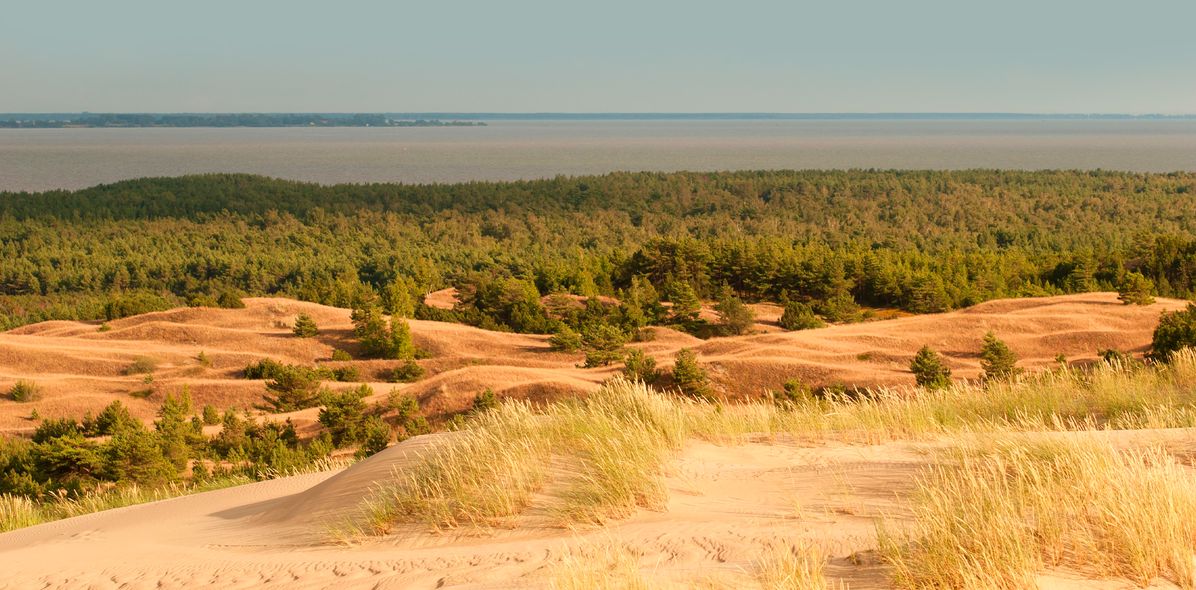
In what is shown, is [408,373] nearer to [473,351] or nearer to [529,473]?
[473,351]

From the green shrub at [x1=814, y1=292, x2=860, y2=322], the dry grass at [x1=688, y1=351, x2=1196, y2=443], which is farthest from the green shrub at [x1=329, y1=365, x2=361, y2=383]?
the dry grass at [x1=688, y1=351, x2=1196, y2=443]

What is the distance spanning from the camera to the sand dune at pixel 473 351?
23.5m

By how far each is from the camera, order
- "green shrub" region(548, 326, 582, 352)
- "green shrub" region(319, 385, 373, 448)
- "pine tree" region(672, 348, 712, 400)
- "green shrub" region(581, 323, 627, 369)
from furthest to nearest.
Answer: "green shrub" region(548, 326, 582, 352) < "green shrub" region(581, 323, 627, 369) < "pine tree" region(672, 348, 712, 400) < "green shrub" region(319, 385, 373, 448)

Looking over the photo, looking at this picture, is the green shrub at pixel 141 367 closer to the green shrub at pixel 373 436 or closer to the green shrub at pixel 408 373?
the green shrub at pixel 408 373

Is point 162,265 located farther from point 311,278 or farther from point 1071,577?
point 1071,577

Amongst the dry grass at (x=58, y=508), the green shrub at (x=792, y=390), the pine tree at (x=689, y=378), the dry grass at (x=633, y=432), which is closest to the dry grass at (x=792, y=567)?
the dry grass at (x=633, y=432)

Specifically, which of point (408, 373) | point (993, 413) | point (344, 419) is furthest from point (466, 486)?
point (408, 373)

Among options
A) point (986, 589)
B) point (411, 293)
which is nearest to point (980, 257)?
point (411, 293)

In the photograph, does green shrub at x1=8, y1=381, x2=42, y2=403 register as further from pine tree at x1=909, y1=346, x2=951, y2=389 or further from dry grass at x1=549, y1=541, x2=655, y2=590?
dry grass at x1=549, y1=541, x2=655, y2=590

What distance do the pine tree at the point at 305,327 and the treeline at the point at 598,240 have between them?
12.9 ft

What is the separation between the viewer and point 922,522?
164 inches

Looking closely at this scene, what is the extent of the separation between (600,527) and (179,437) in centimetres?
1550

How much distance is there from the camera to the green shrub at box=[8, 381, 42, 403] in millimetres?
24484

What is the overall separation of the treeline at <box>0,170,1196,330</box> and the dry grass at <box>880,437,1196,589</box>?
29.8 meters
